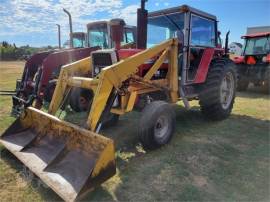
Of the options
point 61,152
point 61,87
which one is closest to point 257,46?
point 61,87

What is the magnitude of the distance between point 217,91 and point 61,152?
349 cm

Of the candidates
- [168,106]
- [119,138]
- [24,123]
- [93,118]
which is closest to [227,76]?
[168,106]

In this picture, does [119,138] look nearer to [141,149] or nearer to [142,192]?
[141,149]

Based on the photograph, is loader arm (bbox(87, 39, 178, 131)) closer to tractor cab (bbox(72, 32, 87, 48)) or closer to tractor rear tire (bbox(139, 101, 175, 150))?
tractor rear tire (bbox(139, 101, 175, 150))

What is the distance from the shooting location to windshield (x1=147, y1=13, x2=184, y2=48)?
5.33m

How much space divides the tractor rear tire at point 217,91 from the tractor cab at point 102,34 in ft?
13.8

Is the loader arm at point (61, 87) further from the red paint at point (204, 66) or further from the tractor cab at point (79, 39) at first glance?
the tractor cab at point (79, 39)

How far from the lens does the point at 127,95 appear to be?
4.11 meters

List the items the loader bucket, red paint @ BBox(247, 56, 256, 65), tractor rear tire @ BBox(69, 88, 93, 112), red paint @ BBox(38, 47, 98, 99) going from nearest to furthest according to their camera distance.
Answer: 1. the loader bucket
2. red paint @ BBox(38, 47, 98, 99)
3. tractor rear tire @ BBox(69, 88, 93, 112)
4. red paint @ BBox(247, 56, 256, 65)

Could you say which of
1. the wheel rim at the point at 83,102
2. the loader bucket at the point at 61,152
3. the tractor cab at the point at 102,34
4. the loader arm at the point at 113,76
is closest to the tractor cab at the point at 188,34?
the loader arm at the point at 113,76

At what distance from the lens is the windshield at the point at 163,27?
533 cm

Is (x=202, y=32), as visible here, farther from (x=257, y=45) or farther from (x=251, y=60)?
(x=257, y=45)

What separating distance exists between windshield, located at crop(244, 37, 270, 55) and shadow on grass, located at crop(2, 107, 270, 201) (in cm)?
604

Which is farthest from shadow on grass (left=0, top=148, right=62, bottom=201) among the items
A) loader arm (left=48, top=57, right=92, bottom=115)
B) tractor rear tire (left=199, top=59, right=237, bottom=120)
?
tractor rear tire (left=199, top=59, right=237, bottom=120)
